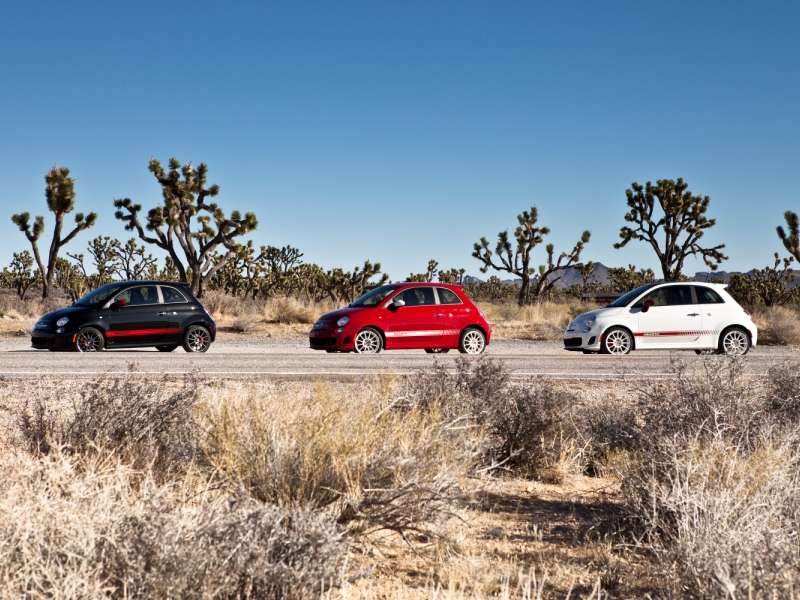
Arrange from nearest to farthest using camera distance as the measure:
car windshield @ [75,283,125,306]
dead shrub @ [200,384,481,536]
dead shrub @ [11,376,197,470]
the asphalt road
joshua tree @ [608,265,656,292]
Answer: dead shrub @ [200,384,481,536], dead shrub @ [11,376,197,470], the asphalt road, car windshield @ [75,283,125,306], joshua tree @ [608,265,656,292]

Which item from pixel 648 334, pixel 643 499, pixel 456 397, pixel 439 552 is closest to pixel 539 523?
pixel 643 499

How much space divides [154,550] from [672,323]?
52.4 ft

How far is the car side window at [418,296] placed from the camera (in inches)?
660

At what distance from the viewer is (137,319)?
17.1 meters

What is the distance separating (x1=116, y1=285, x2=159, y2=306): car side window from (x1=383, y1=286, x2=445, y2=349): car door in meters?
5.13

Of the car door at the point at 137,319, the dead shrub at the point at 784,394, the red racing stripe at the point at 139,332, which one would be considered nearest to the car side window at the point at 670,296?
the dead shrub at the point at 784,394

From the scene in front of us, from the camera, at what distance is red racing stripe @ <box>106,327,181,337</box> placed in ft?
55.3

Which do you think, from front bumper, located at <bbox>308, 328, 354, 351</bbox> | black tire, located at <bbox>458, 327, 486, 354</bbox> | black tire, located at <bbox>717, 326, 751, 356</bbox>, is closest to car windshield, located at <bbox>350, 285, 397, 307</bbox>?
front bumper, located at <bbox>308, 328, 354, 351</bbox>

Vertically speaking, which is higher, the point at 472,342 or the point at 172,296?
the point at 172,296

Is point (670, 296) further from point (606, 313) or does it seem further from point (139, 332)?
point (139, 332)

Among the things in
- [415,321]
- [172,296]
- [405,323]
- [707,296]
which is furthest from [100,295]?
[707,296]

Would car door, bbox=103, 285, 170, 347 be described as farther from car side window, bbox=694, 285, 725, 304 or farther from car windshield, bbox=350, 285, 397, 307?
car side window, bbox=694, 285, 725, 304

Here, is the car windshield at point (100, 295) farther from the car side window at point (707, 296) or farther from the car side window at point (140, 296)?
the car side window at point (707, 296)

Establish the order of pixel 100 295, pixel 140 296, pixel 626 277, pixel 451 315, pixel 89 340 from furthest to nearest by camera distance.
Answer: pixel 626 277 < pixel 140 296 < pixel 100 295 < pixel 451 315 < pixel 89 340
